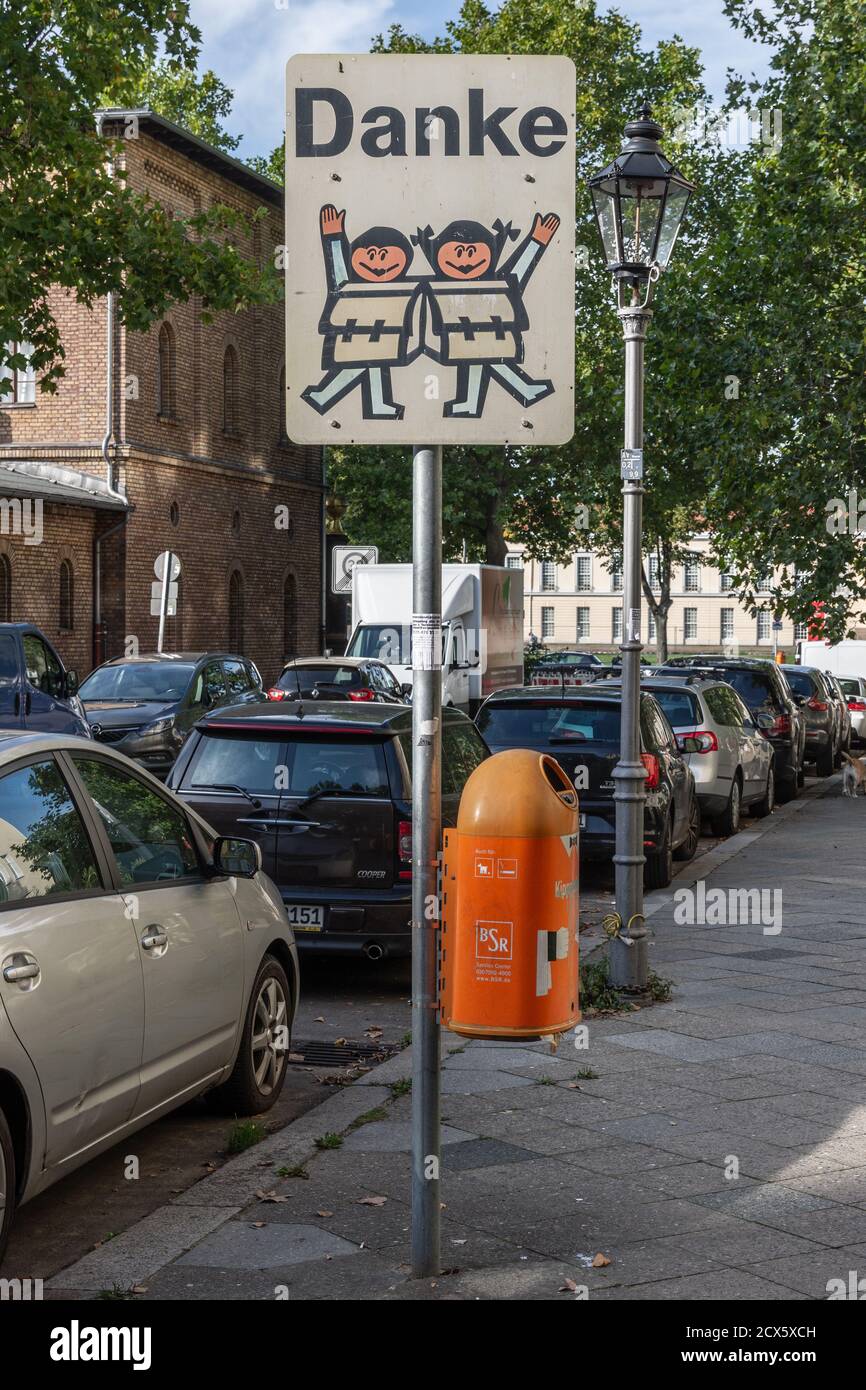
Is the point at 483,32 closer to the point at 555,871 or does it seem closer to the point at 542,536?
the point at 542,536

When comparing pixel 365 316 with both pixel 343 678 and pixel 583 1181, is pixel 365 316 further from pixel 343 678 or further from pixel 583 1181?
pixel 343 678

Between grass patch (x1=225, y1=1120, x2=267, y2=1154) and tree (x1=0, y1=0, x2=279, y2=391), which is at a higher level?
tree (x1=0, y1=0, x2=279, y2=391)

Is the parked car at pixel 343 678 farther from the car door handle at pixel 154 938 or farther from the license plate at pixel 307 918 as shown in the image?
the car door handle at pixel 154 938

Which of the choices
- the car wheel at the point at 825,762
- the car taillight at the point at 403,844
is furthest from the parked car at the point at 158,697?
the car taillight at the point at 403,844

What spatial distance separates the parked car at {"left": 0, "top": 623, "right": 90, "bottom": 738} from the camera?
18.4 m

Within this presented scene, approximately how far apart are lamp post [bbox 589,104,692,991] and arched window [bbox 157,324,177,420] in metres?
28.4

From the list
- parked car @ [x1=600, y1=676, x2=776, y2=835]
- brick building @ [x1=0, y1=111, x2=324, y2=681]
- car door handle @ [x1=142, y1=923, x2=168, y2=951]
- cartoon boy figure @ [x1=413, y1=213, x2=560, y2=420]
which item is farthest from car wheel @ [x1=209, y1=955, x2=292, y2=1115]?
brick building @ [x1=0, y1=111, x2=324, y2=681]

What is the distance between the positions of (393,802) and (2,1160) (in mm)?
4794

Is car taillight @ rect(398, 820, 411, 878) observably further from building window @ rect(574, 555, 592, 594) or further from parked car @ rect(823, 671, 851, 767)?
building window @ rect(574, 555, 592, 594)

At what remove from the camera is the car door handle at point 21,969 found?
4.68 metres

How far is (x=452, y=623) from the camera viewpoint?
2908 centimetres

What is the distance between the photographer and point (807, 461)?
23.2 m

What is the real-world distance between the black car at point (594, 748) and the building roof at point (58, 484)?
19.4 metres

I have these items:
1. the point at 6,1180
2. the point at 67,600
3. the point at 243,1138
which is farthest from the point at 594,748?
the point at 67,600
